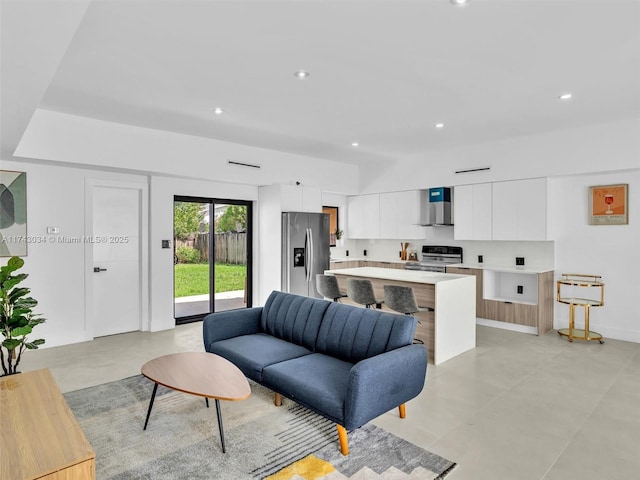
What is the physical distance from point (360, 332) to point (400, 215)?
4524 mm

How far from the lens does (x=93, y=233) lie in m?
5.25

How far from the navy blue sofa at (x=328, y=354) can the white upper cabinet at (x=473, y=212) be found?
3659mm

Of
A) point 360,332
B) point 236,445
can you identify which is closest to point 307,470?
point 236,445

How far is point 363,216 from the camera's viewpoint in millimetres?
8062

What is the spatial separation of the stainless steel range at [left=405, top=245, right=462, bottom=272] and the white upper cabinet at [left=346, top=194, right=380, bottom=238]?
1.05m

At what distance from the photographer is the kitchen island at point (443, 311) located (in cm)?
429

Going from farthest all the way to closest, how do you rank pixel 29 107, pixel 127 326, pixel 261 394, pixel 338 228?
pixel 338 228, pixel 127 326, pixel 261 394, pixel 29 107

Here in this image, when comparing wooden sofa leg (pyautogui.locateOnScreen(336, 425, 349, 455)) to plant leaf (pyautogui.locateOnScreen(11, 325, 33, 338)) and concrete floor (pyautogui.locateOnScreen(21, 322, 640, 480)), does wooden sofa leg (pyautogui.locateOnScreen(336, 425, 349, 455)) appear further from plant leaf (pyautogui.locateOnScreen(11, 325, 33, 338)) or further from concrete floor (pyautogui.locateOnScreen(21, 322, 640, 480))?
plant leaf (pyautogui.locateOnScreen(11, 325, 33, 338))

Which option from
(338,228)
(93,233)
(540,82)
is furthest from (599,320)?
(93,233)

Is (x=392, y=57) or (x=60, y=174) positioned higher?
(x=392, y=57)

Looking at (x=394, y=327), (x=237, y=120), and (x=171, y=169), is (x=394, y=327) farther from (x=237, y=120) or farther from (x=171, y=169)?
(x=171, y=169)

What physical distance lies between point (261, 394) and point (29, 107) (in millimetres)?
2926

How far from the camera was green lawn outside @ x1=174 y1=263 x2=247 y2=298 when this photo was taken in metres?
6.15

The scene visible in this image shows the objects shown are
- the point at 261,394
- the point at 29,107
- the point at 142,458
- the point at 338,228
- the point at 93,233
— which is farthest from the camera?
the point at 338,228
